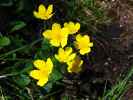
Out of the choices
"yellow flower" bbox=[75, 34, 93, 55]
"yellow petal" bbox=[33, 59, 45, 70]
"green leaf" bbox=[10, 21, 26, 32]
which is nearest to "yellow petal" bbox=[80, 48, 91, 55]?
"yellow flower" bbox=[75, 34, 93, 55]

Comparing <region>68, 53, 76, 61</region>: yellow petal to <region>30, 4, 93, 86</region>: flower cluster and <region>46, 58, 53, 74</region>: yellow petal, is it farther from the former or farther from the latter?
<region>46, 58, 53, 74</region>: yellow petal

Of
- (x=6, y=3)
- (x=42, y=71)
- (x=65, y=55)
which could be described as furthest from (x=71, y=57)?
(x=6, y=3)

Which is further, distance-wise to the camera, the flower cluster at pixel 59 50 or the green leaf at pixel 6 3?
the green leaf at pixel 6 3

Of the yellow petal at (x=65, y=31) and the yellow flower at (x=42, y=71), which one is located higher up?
the yellow petal at (x=65, y=31)

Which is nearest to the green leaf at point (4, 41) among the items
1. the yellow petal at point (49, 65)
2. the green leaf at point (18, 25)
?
the green leaf at point (18, 25)

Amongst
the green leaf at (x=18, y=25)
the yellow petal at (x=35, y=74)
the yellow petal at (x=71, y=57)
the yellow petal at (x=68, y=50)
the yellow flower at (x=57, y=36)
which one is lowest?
the yellow petal at (x=35, y=74)

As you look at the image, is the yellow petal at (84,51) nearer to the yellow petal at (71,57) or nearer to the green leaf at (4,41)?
the yellow petal at (71,57)
